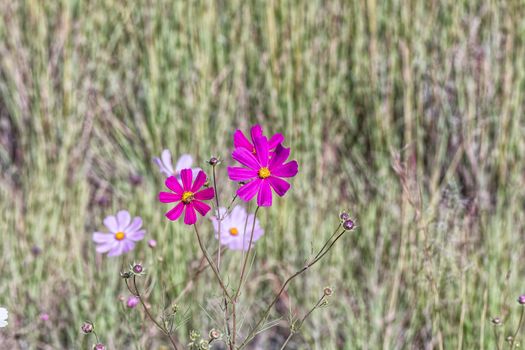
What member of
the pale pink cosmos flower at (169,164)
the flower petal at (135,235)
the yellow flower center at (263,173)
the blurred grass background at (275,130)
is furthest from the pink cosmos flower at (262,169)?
the blurred grass background at (275,130)

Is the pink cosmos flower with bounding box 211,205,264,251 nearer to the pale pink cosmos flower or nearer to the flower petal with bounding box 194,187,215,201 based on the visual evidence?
the pale pink cosmos flower

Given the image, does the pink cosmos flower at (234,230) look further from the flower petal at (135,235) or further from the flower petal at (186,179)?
the flower petal at (186,179)

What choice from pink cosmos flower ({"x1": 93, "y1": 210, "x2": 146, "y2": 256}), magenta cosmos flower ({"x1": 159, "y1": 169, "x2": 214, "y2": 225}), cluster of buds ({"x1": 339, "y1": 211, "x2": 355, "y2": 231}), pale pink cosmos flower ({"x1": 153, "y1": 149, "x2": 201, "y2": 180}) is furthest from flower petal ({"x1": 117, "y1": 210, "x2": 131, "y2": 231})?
cluster of buds ({"x1": 339, "y1": 211, "x2": 355, "y2": 231})

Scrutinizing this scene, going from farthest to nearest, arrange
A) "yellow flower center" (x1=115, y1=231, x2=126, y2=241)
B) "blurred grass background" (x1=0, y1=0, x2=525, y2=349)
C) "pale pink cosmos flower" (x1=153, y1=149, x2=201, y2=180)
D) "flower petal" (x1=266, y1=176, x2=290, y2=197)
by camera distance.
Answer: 1. "blurred grass background" (x1=0, y1=0, x2=525, y2=349)
2. "yellow flower center" (x1=115, y1=231, x2=126, y2=241)
3. "pale pink cosmos flower" (x1=153, y1=149, x2=201, y2=180)
4. "flower petal" (x1=266, y1=176, x2=290, y2=197)

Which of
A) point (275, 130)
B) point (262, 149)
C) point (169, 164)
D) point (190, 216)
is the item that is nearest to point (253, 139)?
point (262, 149)

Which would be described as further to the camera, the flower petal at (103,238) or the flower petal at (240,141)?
the flower petal at (103,238)

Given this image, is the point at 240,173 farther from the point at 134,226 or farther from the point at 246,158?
the point at 134,226

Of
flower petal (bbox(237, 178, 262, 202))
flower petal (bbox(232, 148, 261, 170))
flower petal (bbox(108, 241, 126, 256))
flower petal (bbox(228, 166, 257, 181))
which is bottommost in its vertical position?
flower petal (bbox(108, 241, 126, 256))

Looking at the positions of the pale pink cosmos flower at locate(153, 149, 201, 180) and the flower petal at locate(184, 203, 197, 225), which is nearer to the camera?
the flower petal at locate(184, 203, 197, 225)
